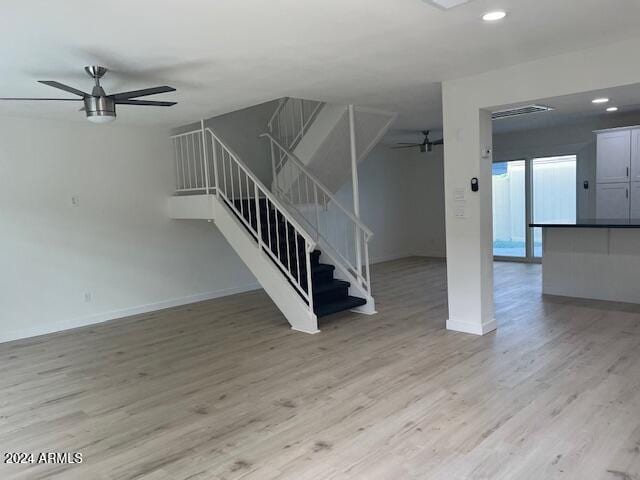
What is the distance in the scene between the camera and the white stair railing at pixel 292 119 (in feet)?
20.5

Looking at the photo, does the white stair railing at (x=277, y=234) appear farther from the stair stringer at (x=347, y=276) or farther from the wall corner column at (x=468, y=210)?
the wall corner column at (x=468, y=210)

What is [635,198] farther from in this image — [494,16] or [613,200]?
[494,16]

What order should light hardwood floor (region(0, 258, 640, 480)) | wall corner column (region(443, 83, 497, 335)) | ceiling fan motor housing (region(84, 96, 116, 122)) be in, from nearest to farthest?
light hardwood floor (region(0, 258, 640, 480)), ceiling fan motor housing (region(84, 96, 116, 122)), wall corner column (region(443, 83, 497, 335))

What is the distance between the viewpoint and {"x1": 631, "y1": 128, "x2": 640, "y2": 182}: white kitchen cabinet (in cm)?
615

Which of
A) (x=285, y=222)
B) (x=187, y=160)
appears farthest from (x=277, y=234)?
(x=187, y=160)

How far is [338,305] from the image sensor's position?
509 centimetres

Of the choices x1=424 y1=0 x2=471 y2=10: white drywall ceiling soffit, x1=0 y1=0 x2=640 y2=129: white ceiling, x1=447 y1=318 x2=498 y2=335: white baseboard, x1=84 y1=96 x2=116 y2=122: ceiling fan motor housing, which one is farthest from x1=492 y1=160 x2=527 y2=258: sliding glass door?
x1=84 y1=96 x2=116 y2=122: ceiling fan motor housing

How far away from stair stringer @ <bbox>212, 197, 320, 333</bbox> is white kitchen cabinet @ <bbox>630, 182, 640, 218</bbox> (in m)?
4.81

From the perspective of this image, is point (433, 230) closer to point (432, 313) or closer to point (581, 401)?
point (432, 313)

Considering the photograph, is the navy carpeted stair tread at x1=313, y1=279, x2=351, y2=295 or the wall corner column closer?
the wall corner column

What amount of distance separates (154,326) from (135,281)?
3.06 ft

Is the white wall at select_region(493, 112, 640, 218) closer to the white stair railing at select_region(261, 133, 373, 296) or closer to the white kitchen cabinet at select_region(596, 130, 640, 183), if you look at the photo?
the white kitchen cabinet at select_region(596, 130, 640, 183)

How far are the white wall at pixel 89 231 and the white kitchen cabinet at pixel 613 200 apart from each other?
18.6ft

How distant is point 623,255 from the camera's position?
5.36m
